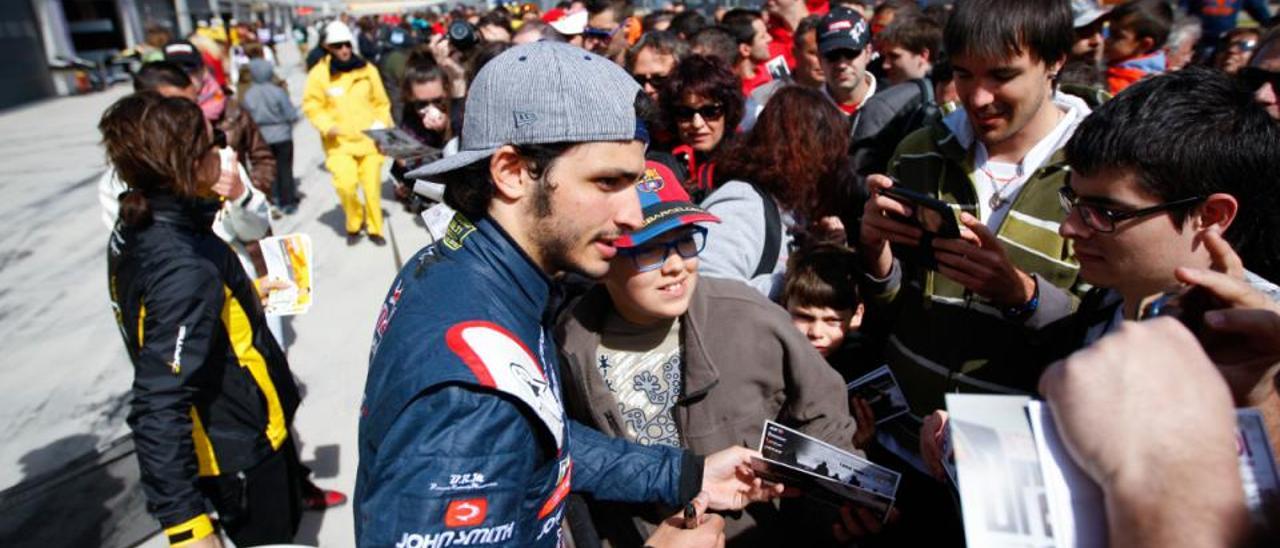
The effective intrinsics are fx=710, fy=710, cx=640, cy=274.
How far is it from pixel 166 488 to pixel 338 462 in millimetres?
2015

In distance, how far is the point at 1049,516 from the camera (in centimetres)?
82

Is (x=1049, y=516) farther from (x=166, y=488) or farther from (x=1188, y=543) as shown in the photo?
(x=166, y=488)

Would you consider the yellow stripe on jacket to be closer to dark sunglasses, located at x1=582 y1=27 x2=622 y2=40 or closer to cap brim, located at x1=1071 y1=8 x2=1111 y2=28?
cap brim, located at x1=1071 y1=8 x2=1111 y2=28

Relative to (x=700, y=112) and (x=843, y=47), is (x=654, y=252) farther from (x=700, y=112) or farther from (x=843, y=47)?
(x=843, y=47)

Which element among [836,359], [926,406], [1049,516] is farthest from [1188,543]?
[836,359]

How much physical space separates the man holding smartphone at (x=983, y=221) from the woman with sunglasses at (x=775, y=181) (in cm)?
39

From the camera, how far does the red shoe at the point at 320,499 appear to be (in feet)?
11.7

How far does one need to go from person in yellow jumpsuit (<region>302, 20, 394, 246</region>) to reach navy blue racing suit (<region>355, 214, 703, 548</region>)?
6186 mm

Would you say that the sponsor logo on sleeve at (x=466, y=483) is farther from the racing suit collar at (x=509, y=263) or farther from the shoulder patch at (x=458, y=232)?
the shoulder patch at (x=458, y=232)

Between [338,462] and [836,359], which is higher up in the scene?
[836,359]

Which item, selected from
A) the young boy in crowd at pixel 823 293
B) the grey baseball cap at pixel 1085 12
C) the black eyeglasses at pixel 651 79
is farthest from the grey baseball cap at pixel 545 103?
the grey baseball cap at pixel 1085 12

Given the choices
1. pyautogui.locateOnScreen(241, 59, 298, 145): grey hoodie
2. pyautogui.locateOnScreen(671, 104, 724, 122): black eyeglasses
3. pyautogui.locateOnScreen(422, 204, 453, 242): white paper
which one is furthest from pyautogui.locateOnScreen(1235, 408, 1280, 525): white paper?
pyautogui.locateOnScreen(241, 59, 298, 145): grey hoodie

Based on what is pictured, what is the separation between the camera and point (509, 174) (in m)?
1.38

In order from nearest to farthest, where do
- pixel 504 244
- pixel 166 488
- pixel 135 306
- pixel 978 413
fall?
pixel 978 413 → pixel 504 244 → pixel 166 488 → pixel 135 306
